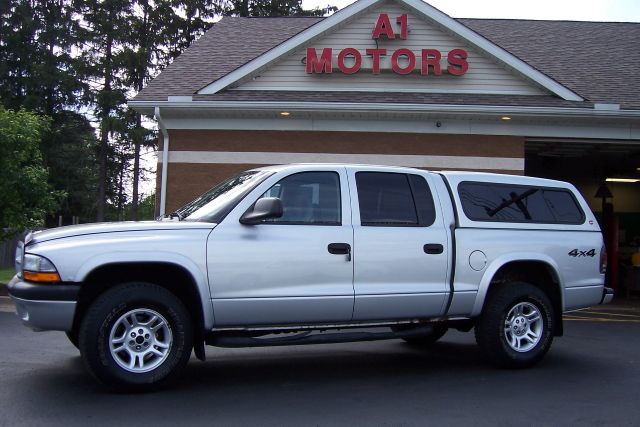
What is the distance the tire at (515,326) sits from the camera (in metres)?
6.55

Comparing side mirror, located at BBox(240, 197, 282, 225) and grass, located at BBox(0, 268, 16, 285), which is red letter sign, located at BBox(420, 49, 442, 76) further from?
grass, located at BBox(0, 268, 16, 285)

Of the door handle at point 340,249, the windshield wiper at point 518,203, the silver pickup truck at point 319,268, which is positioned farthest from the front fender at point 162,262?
the windshield wiper at point 518,203

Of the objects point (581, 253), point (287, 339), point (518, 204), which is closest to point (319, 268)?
point (287, 339)

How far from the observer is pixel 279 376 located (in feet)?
20.6

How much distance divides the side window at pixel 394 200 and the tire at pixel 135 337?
1909mm

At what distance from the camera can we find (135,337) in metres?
5.34

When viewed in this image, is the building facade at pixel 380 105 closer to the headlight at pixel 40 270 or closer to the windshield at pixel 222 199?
the windshield at pixel 222 199

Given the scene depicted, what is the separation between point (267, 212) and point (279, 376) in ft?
5.70

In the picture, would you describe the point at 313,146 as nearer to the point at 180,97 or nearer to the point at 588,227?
the point at 180,97

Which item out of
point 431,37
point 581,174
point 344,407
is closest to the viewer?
point 344,407

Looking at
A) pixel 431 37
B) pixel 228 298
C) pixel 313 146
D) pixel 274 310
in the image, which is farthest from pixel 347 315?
pixel 431 37

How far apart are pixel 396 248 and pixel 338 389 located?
4.47ft

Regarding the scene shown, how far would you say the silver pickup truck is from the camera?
208 inches

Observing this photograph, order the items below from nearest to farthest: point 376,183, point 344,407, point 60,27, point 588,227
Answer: point 344,407
point 376,183
point 588,227
point 60,27
